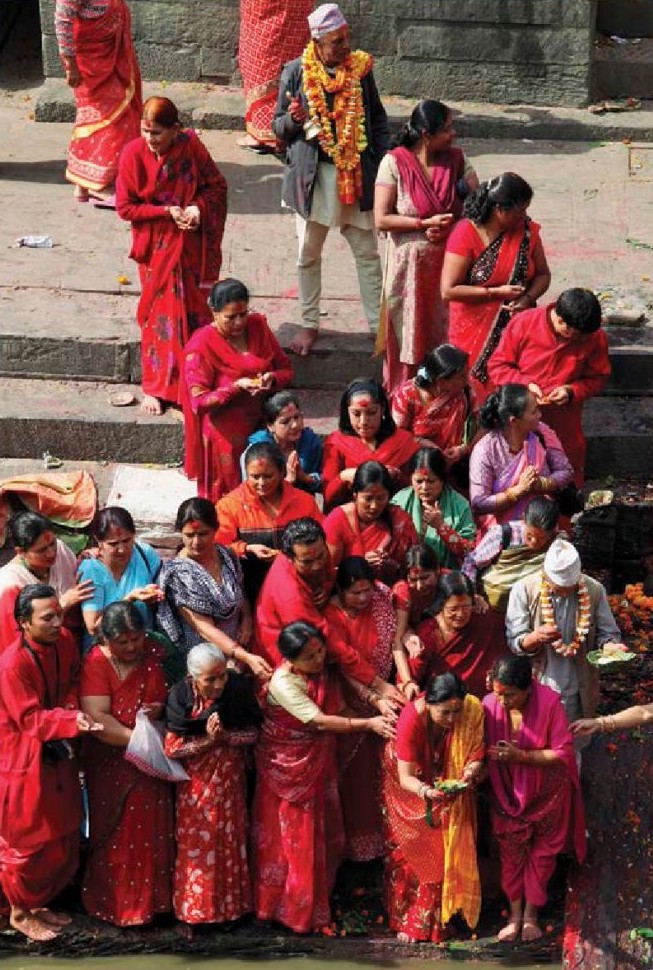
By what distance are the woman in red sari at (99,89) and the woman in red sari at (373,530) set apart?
4.14 meters

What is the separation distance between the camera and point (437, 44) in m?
13.5

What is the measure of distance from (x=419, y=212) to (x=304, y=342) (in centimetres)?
113

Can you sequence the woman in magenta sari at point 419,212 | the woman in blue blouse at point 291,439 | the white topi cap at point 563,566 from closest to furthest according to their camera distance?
the white topi cap at point 563,566 → the woman in blue blouse at point 291,439 → the woman in magenta sari at point 419,212

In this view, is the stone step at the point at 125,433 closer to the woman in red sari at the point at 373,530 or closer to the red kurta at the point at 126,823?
the woman in red sari at the point at 373,530

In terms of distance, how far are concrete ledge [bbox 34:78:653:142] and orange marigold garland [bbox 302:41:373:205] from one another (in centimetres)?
289

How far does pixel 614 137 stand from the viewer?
13500 millimetres

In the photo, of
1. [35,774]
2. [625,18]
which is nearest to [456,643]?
[35,774]

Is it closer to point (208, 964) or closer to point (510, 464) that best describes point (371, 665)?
point (510, 464)

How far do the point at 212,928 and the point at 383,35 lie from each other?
21.8 feet

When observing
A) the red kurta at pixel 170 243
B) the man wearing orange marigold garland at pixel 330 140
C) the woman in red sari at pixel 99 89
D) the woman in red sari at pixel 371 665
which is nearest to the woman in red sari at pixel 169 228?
the red kurta at pixel 170 243

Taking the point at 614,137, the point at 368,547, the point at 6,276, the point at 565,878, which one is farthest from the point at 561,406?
the point at 614,137

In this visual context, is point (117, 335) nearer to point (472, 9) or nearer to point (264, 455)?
point (264, 455)

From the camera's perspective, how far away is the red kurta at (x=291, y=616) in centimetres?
856

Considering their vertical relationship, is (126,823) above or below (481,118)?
below
